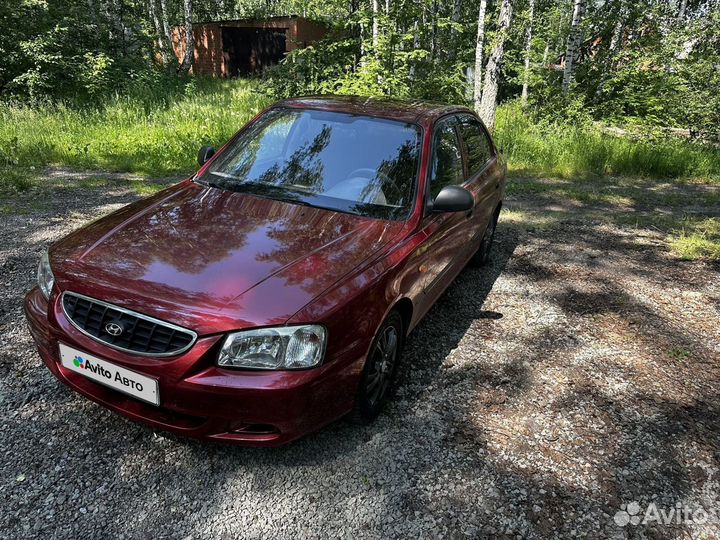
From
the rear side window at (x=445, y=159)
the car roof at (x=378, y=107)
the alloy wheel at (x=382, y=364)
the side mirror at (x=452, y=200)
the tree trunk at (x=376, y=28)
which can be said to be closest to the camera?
the alloy wheel at (x=382, y=364)

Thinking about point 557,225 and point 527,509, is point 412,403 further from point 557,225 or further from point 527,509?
point 557,225

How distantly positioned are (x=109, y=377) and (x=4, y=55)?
12.6 m

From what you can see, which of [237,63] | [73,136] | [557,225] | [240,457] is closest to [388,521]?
[240,457]

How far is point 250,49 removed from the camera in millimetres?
25312

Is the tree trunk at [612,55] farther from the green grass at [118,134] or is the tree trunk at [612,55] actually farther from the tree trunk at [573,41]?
the green grass at [118,134]

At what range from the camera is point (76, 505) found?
226 centimetres

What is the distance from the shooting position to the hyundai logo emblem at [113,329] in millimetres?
2240

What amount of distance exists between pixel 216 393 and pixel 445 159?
244cm

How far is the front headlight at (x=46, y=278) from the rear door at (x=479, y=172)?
2924mm

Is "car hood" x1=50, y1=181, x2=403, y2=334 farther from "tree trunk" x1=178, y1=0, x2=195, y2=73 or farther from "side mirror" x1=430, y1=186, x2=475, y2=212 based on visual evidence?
"tree trunk" x1=178, y1=0, x2=195, y2=73

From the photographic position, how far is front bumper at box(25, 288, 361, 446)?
7.03 feet

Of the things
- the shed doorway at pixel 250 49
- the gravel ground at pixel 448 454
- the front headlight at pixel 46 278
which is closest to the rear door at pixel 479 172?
the gravel ground at pixel 448 454

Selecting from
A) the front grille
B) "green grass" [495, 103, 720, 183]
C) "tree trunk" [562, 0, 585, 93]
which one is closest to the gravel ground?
the front grille

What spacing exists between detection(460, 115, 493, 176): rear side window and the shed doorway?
2190 centimetres
